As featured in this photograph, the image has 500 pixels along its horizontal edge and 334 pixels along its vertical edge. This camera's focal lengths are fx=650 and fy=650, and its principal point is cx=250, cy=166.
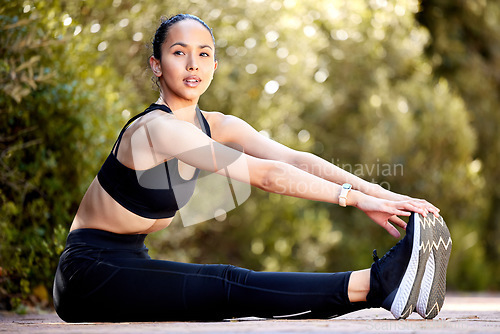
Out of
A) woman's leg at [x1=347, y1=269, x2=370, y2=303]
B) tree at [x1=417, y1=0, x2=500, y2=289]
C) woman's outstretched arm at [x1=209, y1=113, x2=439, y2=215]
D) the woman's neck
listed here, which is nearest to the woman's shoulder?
woman's outstretched arm at [x1=209, y1=113, x2=439, y2=215]

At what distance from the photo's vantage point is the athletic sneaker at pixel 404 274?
2.51 metres

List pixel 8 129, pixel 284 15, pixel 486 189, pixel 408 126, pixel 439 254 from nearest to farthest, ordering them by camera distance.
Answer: pixel 439 254 < pixel 8 129 < pixel 284 15 < pixel 408 126 < pixel 486 189

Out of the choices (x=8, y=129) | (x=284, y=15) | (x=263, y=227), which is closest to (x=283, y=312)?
(x=8, y=129)

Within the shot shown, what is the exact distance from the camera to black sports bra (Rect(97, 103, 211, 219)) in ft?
8.87

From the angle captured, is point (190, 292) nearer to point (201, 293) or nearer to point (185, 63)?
point (201, 293)

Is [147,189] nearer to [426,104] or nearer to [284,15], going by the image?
[284,15]

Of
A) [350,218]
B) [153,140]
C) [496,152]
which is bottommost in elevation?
[350,218]

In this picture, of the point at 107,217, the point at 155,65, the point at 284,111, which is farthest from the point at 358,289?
the point at 284,111

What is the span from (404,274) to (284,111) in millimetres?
5264

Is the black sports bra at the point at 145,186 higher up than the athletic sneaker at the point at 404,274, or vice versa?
the black sports bra at the point at 145,186

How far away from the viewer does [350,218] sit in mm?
9117

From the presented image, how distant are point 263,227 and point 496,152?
4.63m

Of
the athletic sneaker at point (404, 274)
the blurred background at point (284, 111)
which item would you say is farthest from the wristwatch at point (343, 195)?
the blurred background at point (284, 111)

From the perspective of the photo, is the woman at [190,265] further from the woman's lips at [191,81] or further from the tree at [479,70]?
the tree at [479,70]
